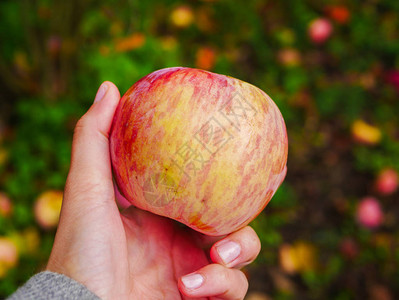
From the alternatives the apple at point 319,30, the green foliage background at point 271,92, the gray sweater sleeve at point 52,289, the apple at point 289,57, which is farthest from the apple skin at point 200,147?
the apple at point 319,30

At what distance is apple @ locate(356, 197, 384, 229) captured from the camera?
6.72 feet

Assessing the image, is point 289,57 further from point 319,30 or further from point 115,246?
point 115,246

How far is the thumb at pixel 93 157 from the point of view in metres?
1.04

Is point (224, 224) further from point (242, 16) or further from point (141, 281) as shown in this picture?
point (242, 16)

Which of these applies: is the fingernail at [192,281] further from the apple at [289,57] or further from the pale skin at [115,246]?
the apple at [289,57]

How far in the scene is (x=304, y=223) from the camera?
2105 millimetres

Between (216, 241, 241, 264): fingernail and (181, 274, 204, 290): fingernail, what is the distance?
10 centimetres

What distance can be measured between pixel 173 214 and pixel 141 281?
0.29 m

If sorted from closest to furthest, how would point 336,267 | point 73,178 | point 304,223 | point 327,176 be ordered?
1. point 73,178
2. point 336,267
3. point 304,223
4. point 327,176

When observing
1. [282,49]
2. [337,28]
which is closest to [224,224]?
[282,49]

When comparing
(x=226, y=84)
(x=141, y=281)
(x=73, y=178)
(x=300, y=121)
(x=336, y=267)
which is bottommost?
(x=336, y=267)

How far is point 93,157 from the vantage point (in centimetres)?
106

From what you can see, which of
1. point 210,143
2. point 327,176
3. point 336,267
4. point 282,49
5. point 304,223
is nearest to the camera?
point 210,143

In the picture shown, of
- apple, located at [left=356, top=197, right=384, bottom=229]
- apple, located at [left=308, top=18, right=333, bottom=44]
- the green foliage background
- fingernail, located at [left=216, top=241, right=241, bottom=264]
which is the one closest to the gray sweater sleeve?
fingernail, located at [left=216, top=241, right=241, bottom=264]
